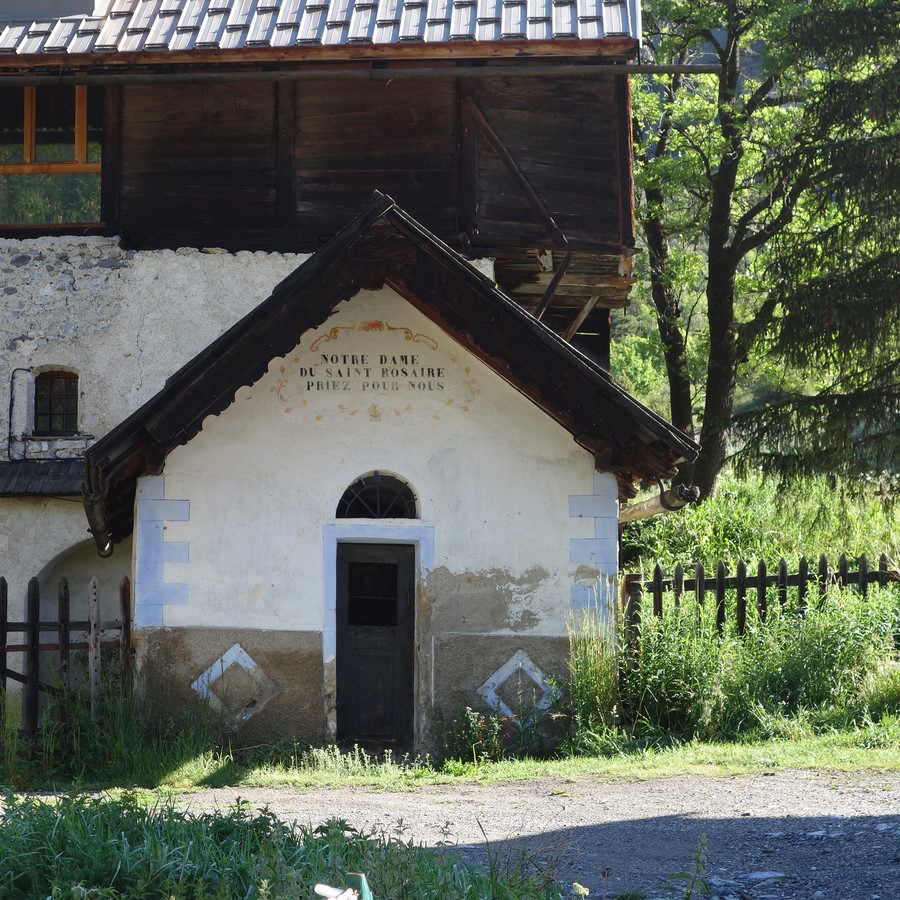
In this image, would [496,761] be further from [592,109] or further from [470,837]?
[592,109]

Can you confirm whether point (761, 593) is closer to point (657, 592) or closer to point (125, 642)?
point (657, 592)

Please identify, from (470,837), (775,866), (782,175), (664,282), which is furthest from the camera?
(664,282)

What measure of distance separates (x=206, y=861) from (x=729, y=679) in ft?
21.2

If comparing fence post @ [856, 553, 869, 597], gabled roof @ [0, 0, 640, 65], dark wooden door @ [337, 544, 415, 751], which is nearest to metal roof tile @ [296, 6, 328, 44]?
gabled roof @ [0, 0, 640, 65]

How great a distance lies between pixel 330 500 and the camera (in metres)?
11.3

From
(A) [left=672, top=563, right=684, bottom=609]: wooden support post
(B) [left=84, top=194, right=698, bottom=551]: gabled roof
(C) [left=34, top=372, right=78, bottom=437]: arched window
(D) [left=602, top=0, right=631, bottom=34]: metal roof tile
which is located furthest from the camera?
(C) [left=34, top=372, right=78, bottom=437]: arched window

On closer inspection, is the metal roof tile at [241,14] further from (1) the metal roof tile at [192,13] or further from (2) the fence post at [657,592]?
(2) the fence post at [657,592]

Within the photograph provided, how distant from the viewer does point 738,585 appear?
41.1ft

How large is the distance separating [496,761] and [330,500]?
2.63m

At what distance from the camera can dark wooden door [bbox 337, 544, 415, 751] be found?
11.4m

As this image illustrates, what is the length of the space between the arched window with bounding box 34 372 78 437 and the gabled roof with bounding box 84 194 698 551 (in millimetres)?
3642

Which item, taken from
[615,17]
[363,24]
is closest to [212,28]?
[363,24]

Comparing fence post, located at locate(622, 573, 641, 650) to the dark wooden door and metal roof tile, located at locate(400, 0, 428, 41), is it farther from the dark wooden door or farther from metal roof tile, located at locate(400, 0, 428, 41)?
metal roof tile, located at locate(400, 0, 428, 41)

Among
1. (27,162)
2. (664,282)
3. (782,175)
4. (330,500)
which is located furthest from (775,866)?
(664,282)
